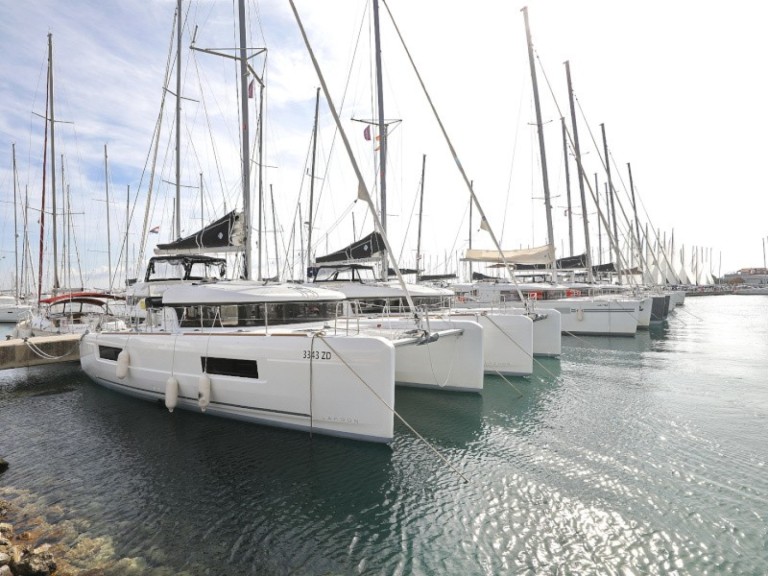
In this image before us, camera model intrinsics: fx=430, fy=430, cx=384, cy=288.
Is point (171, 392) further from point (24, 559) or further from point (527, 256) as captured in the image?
point (527, 256)

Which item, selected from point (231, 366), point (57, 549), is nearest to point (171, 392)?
point (231, 366)

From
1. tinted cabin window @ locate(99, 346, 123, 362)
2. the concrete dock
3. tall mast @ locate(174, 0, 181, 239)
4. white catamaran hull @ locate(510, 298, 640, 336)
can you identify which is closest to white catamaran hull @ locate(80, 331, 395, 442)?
tinted cabin window @ locate(99, 346, 123, 362)

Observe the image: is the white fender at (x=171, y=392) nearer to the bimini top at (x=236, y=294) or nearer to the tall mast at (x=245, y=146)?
the bimini top at (x=236, y=294)

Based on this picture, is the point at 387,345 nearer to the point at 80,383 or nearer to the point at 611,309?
the point at 80,383

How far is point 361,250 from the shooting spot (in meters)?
15.1

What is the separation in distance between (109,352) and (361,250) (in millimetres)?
8074

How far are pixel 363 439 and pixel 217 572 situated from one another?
3.28 meters

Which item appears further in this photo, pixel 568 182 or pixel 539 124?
pixel 568 182

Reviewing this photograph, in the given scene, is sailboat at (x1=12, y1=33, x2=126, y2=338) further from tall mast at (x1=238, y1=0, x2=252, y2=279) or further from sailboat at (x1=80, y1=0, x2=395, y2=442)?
tall mast at (x1=238, y1=0, x2=252, y2=279)

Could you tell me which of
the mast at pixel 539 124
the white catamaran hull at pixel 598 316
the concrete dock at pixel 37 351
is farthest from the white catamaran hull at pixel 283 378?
the white catamaran hull at pixel 598 316

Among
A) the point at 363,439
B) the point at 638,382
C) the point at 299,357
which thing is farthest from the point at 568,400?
the point at 299,357

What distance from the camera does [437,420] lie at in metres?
9.15

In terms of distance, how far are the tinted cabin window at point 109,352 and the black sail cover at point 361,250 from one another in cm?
703

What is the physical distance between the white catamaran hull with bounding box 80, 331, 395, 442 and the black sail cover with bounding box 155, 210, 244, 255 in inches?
99.0
